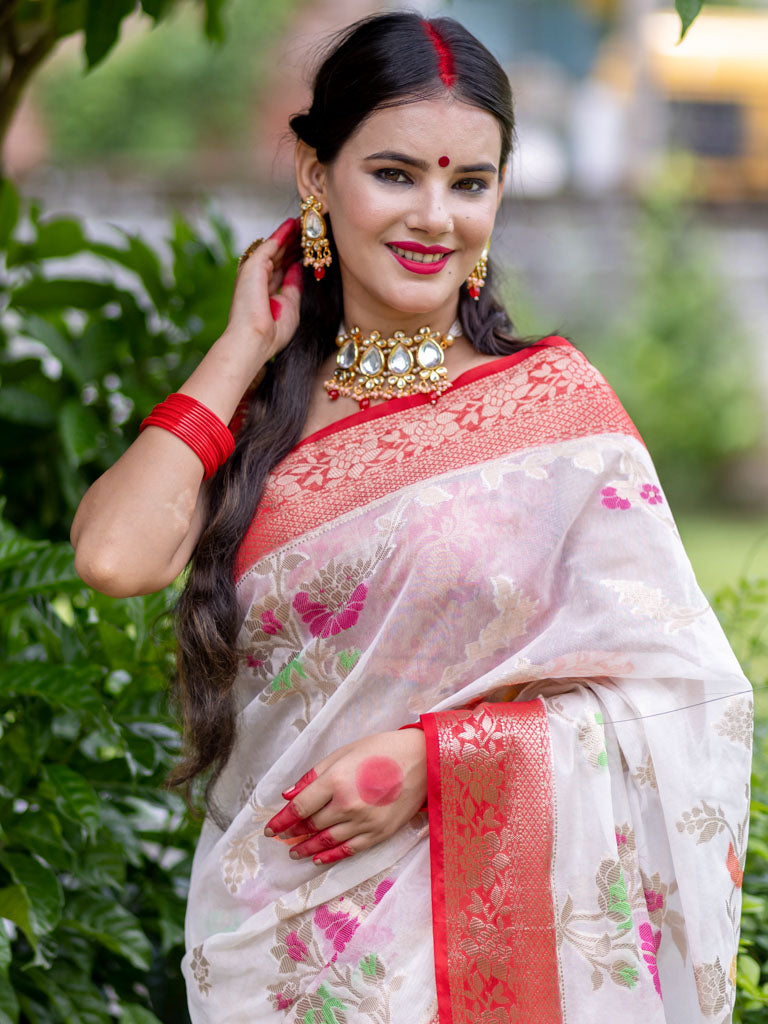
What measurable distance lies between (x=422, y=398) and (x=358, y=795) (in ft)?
1.72

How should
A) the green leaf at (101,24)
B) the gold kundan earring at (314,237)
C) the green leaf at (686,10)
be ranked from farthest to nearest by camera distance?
the green leaf at (101,24)
the gold kundan earring at (314,237)
the green leaf at (686,10)

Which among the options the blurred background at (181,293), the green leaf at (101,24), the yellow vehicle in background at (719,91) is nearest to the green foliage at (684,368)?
the blurred background at (181,293)

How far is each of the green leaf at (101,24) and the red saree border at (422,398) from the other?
0.86 metres

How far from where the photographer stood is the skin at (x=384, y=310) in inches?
56.0

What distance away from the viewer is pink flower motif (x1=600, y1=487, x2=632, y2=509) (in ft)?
4.81

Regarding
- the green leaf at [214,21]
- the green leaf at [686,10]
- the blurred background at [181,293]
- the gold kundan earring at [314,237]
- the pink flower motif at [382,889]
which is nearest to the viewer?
the green leaf at [686,10]

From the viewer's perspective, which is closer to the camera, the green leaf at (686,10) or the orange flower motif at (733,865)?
the green leaf at (686,10)

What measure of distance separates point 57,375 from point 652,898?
1.69 metres

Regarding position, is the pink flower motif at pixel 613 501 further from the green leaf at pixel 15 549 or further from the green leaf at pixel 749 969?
the green leaf at pixel 15 549

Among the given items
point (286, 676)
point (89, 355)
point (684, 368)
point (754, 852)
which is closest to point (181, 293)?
point (89, 355)

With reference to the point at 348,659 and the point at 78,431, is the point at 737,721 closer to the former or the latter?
the point at 348,659

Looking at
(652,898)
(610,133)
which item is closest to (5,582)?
(652,898)

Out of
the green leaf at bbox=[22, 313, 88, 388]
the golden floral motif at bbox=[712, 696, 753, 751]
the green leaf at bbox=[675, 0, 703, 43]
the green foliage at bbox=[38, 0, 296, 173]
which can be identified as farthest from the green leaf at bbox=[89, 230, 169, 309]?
the green foliage at bbox=[38, 0, 296, 173]

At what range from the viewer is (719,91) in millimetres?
12266
